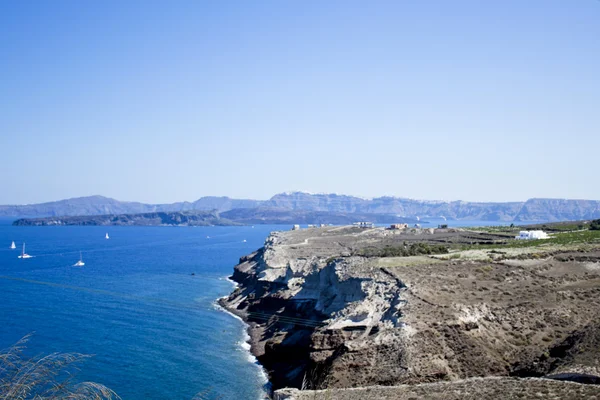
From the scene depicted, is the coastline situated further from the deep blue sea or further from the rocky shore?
the rocky shore

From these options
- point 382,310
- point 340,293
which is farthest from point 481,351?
point 340,293

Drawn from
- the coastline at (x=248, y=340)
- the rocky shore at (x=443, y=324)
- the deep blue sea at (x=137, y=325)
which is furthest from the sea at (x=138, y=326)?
the rocky shore at (x=443, y=324)

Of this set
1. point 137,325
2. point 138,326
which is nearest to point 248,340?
point 138,326

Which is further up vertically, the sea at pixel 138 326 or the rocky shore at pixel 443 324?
the rocky shore at pixel 443 324

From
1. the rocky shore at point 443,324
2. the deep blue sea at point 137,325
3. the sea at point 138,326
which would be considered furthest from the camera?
the deep blue sea at point 137,325

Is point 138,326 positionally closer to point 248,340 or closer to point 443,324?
point 248,340

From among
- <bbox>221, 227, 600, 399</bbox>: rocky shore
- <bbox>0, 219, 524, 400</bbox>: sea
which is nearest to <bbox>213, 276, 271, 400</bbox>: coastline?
<bbox>0, 219, 524, 400</bbox>: sea

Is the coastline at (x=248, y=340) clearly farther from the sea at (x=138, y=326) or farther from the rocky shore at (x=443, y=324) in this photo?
the rocky shore at (x=443, y=324)
